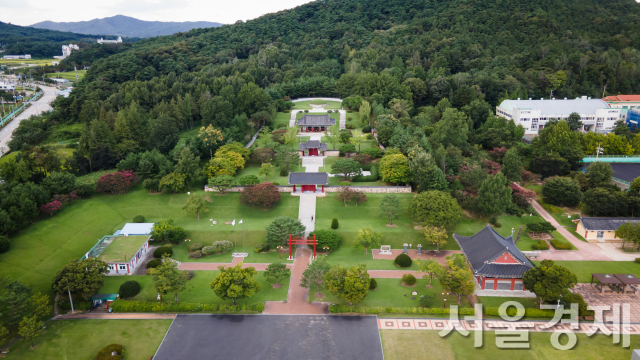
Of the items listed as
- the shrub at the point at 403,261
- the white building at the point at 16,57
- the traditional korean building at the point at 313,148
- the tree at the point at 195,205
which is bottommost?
the shrub at the point at 403,261

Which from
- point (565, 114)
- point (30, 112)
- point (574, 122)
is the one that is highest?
point (565, 114)

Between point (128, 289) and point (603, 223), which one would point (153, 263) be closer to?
point (128, 289)

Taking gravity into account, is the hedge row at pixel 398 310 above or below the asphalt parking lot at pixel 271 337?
above

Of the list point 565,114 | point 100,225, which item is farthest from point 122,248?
point 565,114

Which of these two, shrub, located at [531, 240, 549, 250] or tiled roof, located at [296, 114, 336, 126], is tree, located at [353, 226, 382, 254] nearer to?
shrub, located at [531, 240, 549, 250]

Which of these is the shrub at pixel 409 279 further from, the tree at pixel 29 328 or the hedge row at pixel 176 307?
the tree at pixel 29 328

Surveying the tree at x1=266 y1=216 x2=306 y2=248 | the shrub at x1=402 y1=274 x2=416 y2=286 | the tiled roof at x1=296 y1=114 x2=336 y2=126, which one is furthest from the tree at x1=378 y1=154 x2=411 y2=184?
the tiled roof at x1=296 y1=114 x2=336 y2=126

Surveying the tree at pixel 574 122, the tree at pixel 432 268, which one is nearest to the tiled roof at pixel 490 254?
the tree at pixel 432 268
